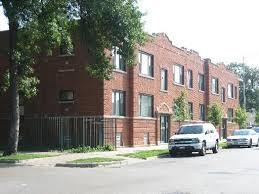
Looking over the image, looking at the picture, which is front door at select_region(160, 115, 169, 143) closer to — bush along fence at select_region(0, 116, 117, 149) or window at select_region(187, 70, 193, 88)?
window at select_region(187, 70, 193, 88)

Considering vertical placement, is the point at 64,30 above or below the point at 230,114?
above

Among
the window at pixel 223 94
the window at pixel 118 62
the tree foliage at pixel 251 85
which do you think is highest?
the tree foliage at pixel 251 85

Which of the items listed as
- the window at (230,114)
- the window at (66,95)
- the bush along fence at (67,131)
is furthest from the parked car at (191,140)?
the window at (230,114)

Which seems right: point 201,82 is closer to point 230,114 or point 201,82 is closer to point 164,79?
point 164,79

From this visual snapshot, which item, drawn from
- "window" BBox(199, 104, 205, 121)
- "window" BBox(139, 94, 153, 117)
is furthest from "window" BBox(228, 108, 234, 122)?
"window" BBox(139, 94, 153, 117)

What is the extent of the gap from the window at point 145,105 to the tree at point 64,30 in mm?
10494

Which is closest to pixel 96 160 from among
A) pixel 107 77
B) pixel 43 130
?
pixel 107 77

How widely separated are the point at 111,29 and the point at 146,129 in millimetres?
13633

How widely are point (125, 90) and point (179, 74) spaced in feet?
37.6

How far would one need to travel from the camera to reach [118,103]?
34.6m

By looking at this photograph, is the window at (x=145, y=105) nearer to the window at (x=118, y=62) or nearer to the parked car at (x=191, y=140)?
the window at (x=118, y=62)

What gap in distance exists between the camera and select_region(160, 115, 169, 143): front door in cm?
4078

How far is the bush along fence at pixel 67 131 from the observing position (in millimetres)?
32062

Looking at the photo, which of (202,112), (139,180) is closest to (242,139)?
(202,112)
